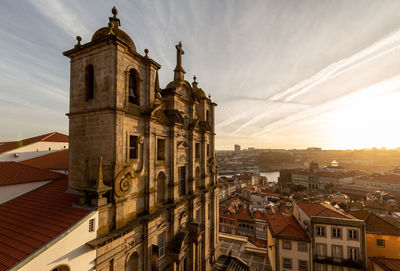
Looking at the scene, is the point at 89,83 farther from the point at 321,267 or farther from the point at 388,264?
the point at 388,264

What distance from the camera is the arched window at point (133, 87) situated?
12820 mm

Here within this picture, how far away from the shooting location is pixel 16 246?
690 cm

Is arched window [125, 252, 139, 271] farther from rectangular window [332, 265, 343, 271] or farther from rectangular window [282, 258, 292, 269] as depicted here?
rectangular window [332, 265, 343, 271]

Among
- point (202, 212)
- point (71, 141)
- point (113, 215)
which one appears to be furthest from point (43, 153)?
point (202, 212)

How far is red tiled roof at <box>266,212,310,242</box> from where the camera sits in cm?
2444

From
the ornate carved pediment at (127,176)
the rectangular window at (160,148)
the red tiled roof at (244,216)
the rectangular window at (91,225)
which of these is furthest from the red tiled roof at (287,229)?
the rectangular window at (91,225)

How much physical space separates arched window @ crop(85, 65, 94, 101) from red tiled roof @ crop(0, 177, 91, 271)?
265 inches

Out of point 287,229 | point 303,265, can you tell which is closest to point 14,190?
point 287,229

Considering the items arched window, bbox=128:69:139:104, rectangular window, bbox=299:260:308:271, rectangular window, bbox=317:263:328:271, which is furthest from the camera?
rectangular window, bbox=299:260:308:271

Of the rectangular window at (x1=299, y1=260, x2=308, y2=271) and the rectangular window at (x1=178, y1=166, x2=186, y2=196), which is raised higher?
the rectangular window at (x1=178, y1=166, x2=186, y2=196)

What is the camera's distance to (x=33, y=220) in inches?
339

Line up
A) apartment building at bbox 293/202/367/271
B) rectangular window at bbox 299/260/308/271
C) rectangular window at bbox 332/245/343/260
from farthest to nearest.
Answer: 1. rectangular window at bbox 299/260/308/271
2. rectangular window at bbox 332/245/343/260
3. apartment building at bbox 293/202/367/271

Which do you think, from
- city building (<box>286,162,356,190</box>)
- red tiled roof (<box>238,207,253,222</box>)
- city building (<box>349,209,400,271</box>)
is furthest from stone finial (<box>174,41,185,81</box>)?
city building (<box>286,162,356,190</box>)

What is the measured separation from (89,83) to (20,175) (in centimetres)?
899
